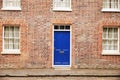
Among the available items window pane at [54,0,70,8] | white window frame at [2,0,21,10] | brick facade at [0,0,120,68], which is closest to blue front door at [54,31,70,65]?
brick facade at [0,0,120,68]

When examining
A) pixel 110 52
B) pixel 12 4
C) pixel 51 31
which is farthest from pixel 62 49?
pixel 12 4

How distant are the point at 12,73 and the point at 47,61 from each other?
3418 mm

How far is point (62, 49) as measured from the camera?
2403 cm

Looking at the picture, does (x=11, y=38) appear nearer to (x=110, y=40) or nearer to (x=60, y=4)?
(x=60, y=4)

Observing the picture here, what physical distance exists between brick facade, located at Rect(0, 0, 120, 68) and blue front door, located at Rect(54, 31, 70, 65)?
17.5 inches

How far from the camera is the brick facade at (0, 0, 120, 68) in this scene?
23.5 m

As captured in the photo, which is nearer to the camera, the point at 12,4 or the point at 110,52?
the point at 12,4

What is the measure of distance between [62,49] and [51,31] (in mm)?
1438

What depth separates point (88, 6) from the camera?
24.0 meters

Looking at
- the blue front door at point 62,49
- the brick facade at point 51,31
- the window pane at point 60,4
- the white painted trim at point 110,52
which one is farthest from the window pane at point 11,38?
the white painted trim at point 110,52

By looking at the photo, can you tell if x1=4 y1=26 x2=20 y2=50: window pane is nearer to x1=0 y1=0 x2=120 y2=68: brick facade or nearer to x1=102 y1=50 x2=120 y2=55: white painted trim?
x1=0 y1=0 x2=120 y2=68: brick facade

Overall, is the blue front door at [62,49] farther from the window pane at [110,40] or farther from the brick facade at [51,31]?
the window pane at [110,40]

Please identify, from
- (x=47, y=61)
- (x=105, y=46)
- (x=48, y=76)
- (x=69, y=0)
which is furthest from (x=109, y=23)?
(x=48, y=76)

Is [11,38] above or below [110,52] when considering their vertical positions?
above
